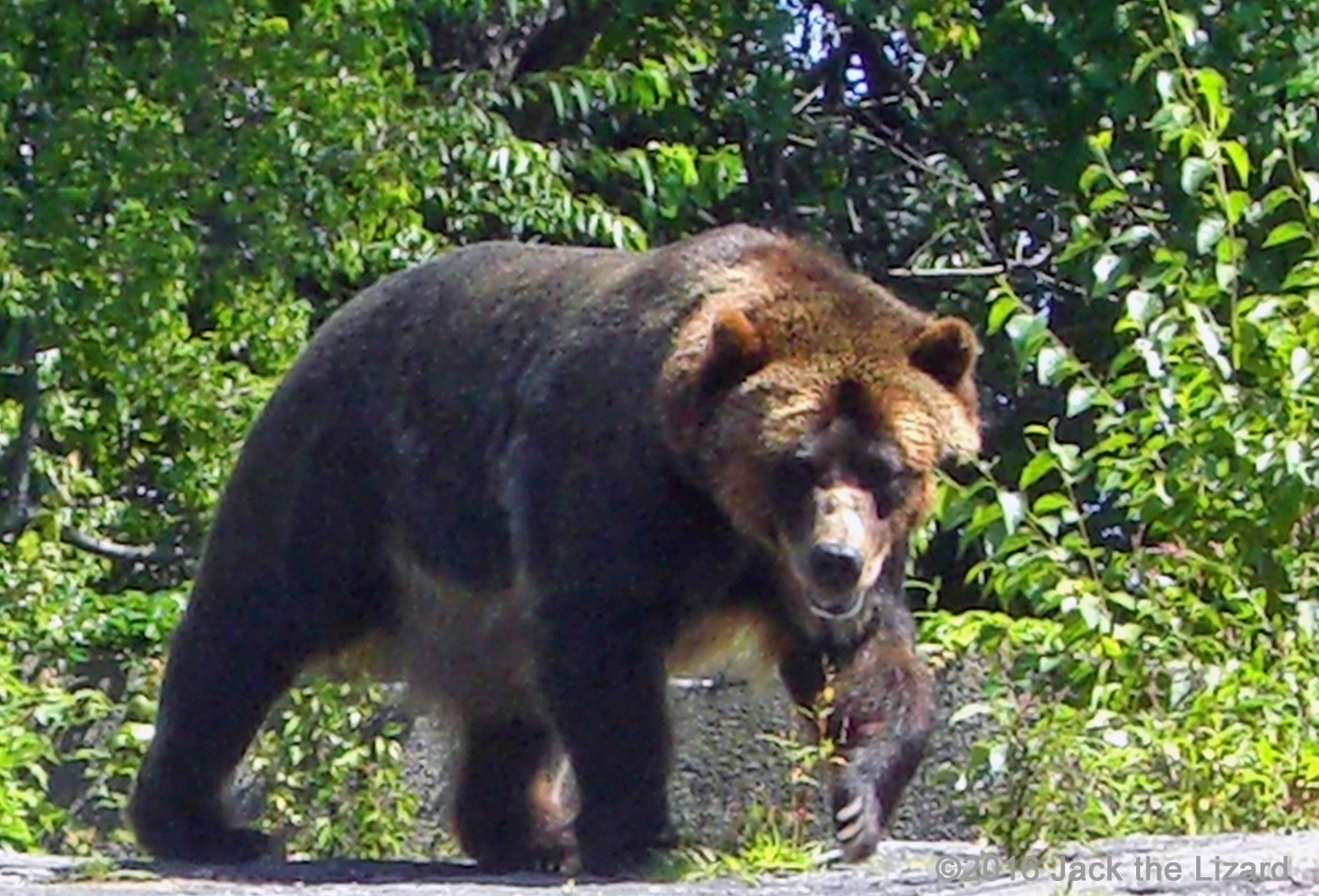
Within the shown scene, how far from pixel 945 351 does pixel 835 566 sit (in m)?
0.62

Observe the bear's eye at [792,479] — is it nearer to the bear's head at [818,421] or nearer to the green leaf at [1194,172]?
the bear's head at [818,421]

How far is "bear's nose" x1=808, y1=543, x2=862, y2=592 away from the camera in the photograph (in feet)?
18.1

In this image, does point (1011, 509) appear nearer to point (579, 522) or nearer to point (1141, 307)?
point (1141, 307)

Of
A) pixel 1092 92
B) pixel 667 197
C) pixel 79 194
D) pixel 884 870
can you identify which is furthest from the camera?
pixel 1092 92

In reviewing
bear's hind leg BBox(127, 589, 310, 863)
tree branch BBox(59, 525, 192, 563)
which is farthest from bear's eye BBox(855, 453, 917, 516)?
tree branch BBox(59, 525, 192, 563)

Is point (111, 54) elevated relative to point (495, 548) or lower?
elevated

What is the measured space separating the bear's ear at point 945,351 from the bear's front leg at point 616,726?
76cm

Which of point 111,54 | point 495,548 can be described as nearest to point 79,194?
point 111,54

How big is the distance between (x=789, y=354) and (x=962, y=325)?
0.35m

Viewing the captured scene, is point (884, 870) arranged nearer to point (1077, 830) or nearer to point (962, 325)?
point (1077, 830)

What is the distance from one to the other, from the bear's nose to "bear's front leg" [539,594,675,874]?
348 mm

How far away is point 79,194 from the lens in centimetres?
922

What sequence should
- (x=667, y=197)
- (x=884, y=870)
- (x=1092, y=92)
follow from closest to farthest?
1. (x=884, y=870)
2. (x=667, y=197)
3. (x=1092, y=92)

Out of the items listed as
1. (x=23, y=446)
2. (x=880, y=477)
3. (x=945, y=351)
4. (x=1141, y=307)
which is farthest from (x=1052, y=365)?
(x=23, y=446)
